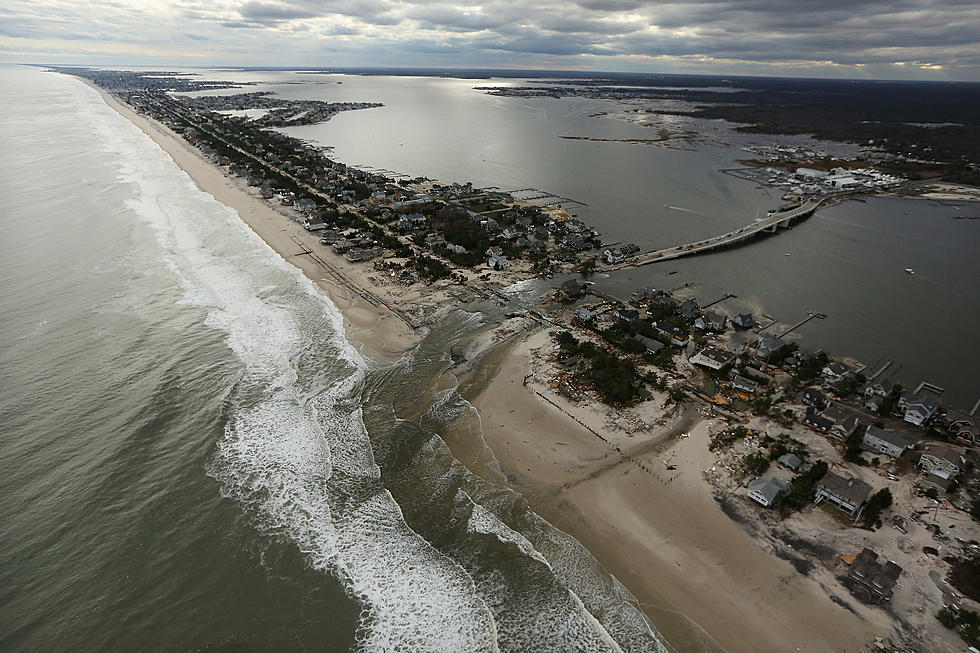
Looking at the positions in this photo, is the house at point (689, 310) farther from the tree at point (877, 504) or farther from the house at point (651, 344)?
the tree at point (877, 504)

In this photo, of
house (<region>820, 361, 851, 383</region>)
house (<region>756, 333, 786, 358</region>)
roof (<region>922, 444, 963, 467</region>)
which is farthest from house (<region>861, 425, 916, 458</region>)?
house (<region>756, 333, 786, 358</region>)

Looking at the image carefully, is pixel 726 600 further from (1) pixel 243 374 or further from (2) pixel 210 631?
(1) pixel 243 374

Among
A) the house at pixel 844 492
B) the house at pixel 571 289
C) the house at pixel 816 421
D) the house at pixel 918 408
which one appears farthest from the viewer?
the house at pixel 571 289

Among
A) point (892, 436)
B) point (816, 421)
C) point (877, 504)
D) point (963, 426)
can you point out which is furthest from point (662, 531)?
point (963, 426)

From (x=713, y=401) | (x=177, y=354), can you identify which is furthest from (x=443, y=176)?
(x=713, y=401)

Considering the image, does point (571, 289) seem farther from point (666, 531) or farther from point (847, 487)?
point (847, 487)

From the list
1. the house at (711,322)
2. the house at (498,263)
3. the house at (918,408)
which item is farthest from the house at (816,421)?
the house at (498,263)
